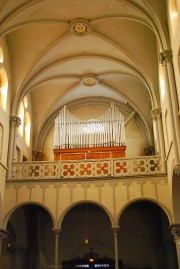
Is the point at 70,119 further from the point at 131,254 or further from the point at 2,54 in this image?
the point at 131,254

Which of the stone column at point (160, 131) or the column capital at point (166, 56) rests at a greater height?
the column capital at point (166, 56)

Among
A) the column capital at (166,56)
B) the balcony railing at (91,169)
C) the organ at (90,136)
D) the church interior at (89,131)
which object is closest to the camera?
the column capital at (166,56)

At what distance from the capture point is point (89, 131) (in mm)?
20984

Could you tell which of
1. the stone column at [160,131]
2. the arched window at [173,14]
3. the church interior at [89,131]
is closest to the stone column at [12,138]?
the church interior at [89,131]

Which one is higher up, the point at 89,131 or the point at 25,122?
the point at 25,122

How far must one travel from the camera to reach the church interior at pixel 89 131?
50.5 feet

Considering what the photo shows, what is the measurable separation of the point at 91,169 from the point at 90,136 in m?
4.19

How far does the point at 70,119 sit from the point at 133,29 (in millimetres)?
6744

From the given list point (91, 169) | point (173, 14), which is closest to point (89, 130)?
point (91, 169)

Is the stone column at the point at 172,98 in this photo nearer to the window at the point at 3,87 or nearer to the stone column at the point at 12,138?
the window at the point at 3,87

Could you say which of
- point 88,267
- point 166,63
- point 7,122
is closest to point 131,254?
point 88,267

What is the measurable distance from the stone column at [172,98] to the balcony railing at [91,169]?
433cm

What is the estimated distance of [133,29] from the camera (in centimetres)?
1720

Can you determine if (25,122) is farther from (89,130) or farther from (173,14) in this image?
(173,14)
